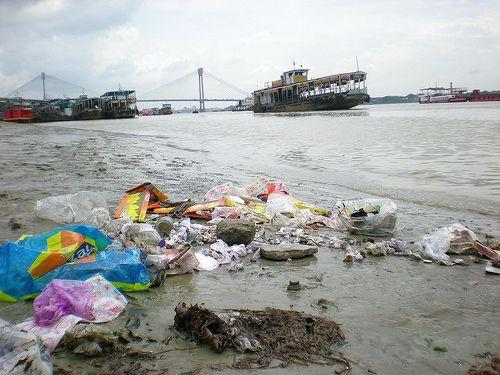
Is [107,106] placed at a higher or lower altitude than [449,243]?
higher

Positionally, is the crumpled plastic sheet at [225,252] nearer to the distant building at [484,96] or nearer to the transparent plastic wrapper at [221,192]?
the transparent plastic wrapper at [221,192]

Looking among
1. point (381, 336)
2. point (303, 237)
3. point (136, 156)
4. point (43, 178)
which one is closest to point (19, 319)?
point (381, 336)

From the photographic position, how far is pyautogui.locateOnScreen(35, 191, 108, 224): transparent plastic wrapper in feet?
15.1

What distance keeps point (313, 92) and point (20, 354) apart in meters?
54.6

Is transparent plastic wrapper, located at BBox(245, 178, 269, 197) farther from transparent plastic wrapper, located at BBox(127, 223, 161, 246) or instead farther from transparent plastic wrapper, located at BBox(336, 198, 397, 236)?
transparent plastic wrapper, located at BBox(127, 223, 161, 246)

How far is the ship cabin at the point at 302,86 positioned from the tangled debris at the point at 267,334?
163 ft

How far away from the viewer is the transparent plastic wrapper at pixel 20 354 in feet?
5.15

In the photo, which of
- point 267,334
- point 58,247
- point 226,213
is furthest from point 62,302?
point 226,213

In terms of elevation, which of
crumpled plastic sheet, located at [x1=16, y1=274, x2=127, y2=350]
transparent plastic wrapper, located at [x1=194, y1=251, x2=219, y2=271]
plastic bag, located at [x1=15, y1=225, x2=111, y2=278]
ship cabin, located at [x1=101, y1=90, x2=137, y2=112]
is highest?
ship cabin, located at [x1=101, y1=90, x2=137, y2=112]

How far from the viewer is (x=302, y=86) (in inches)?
2098

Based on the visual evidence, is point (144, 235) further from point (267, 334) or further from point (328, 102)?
point (328, 102)

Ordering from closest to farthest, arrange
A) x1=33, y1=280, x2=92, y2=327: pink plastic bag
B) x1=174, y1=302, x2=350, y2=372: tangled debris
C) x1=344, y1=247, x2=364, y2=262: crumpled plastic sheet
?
1. x1=174, y1=302, x2=350, y2=372: tangled debris
2. x1=33, y1=280, x2=92, y2=327: pink plastic bag
3. x1=344, y1=247, x2=364, y2=262: crumpled plastic sheet

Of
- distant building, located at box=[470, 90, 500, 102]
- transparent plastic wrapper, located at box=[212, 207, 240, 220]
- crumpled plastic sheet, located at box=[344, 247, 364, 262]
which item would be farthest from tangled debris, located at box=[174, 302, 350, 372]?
distant building, located at box=[470, 90, 500, 102]

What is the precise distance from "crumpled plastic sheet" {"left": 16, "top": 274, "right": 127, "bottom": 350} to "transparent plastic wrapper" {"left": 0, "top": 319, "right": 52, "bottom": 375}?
0.44m
